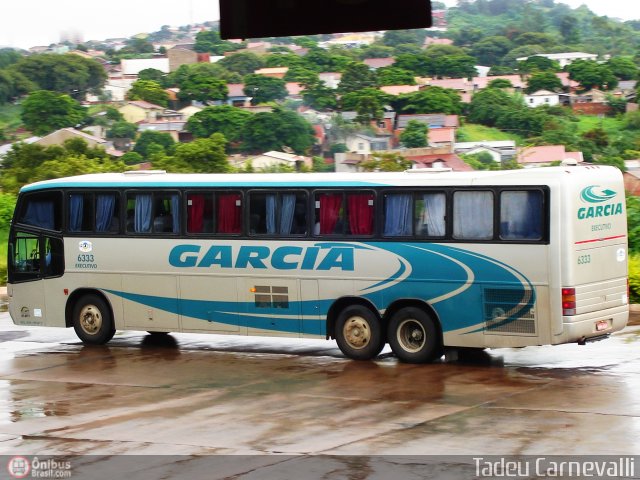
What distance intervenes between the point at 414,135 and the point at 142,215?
2969 inches

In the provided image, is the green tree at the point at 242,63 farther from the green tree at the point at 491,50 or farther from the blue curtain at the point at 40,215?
the blue curtain at the point at 40,215

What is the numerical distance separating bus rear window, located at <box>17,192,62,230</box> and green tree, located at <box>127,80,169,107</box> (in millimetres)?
98605

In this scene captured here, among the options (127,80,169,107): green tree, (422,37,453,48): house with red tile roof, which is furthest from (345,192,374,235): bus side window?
(422,37,453,48): house with red tile roof

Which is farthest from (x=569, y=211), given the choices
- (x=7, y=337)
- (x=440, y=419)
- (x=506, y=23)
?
(x=506, y=23)

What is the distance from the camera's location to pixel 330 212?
18.0 metres

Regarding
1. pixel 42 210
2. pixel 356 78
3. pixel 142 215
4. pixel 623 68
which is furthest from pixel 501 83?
pixel 142 215

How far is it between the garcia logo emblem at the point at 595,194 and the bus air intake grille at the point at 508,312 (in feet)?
4.92

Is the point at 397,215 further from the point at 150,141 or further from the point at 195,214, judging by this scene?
the point at 150,141

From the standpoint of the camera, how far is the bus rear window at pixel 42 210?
67.3 ft

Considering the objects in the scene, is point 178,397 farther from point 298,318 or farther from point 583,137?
point 583,137

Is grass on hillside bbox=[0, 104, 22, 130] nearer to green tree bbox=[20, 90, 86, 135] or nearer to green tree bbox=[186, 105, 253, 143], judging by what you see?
green tree bbox=[20, 90, 86, 135]

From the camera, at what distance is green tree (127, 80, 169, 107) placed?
120500mm

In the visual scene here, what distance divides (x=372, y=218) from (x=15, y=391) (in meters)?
5.60

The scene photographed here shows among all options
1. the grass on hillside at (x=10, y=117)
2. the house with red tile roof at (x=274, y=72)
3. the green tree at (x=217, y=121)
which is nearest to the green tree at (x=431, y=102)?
the green tree at (x=217, y=121)
